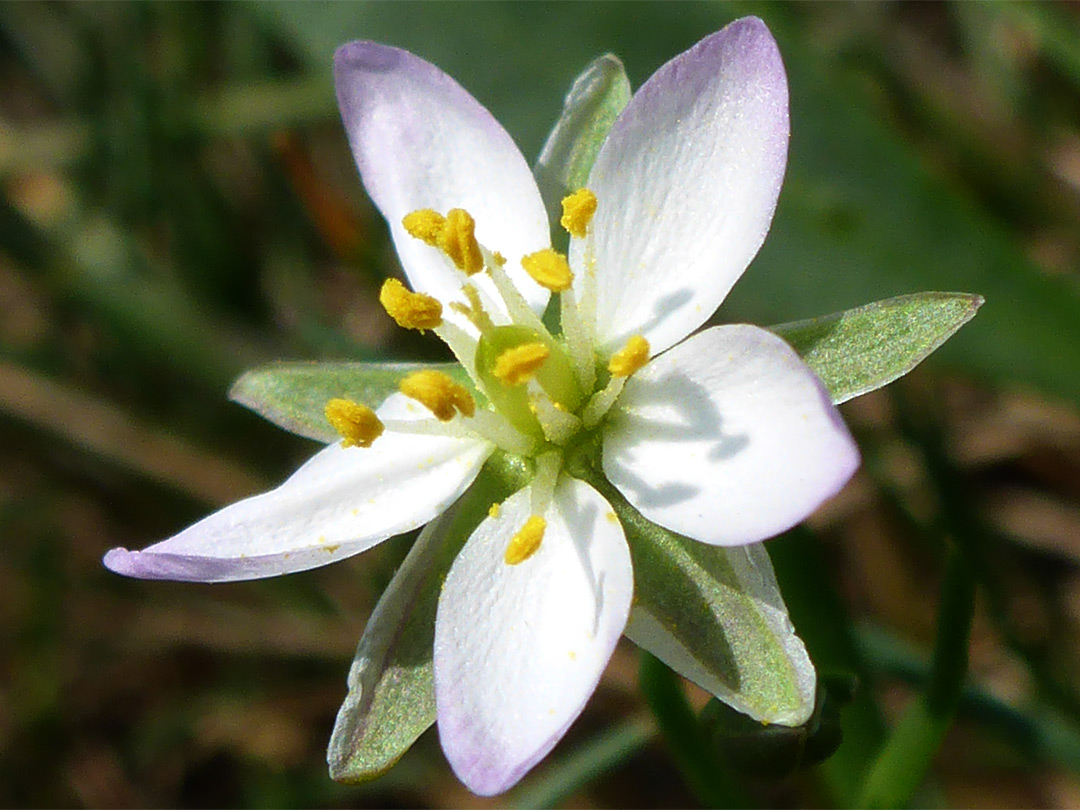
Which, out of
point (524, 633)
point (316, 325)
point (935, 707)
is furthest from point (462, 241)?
point (316, 325)

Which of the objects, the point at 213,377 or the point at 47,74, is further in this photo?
the point at 47,74

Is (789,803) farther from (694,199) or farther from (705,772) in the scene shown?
(694,199)

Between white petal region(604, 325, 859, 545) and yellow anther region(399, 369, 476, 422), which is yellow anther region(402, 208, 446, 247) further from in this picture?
white petal region(604, 325, 859, 545)

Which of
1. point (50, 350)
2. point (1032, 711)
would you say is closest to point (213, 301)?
point (50, 350)

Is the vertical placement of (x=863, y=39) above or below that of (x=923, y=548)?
above

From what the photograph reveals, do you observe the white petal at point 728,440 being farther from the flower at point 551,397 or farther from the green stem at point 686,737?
the green stem at point 686,737

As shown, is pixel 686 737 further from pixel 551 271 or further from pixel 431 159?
pixel 431 159

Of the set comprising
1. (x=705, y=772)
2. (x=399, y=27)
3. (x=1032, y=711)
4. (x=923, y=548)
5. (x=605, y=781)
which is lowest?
(x=605, y=781)
